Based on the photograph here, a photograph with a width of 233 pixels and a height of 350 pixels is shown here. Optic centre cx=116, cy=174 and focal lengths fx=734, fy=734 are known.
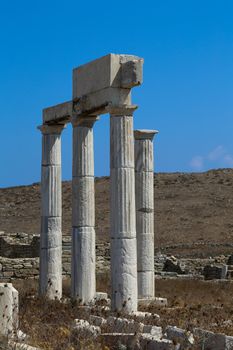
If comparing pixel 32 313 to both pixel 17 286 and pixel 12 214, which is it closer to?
pixel 17 286

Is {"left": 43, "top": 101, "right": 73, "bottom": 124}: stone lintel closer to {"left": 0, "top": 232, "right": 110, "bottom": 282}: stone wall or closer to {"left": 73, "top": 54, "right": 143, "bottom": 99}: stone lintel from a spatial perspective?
{"left": 73, "top": 54, "right": 143, "bottom": 99}: stone lintel

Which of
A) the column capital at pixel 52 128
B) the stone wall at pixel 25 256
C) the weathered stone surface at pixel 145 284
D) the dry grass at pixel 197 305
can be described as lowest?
the dry grass at pixel 197 305

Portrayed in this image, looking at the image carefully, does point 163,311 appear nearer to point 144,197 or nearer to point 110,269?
point 110,269

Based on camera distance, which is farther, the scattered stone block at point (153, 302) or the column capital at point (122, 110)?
the scattered stone block at point (153, 302)

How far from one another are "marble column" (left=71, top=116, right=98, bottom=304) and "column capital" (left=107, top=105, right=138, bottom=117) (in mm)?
2098

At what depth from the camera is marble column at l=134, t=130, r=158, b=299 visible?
2197 cm

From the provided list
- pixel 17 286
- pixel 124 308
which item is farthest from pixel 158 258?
pixel 124 308

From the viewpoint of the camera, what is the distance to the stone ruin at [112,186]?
58.0ft

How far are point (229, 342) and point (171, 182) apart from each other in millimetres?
63002

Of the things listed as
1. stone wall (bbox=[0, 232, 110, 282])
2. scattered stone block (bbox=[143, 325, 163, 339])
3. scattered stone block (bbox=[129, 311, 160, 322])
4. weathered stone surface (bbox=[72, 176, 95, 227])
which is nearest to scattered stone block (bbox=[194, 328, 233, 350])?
scattered stone block (bbox=[143, 325, 163, 339])

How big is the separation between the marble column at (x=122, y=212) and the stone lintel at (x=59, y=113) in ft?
9.22

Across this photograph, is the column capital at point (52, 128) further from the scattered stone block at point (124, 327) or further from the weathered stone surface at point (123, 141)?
the scattered stone block at point (124, 327)

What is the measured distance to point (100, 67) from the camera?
60.5 ft

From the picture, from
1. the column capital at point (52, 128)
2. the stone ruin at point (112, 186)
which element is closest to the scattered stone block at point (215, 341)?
the stone ruin at point (112, 186)
